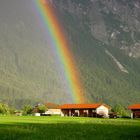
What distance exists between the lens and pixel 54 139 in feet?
145

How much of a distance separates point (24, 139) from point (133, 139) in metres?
10.8

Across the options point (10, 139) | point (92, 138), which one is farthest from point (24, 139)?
point (92, 138)

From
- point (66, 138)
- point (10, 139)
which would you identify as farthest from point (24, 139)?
point (66, 138)

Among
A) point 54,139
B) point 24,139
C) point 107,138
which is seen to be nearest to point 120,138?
point 107,138

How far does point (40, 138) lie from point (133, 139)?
9.31 meters

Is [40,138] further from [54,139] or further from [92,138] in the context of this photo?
[92,138]

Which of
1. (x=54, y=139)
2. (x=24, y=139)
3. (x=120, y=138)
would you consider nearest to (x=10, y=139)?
(x=24, y=139)

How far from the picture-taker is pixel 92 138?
151ft

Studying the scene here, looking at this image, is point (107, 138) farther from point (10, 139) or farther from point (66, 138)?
point (10, 139)

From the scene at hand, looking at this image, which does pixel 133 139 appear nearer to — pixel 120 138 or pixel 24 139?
pixel 120 138

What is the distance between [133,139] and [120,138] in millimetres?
1859

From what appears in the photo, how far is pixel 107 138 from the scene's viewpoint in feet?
151

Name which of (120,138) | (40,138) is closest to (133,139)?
(120,138)

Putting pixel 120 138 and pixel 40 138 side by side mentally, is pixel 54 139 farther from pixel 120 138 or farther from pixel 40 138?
pixel 120 138
